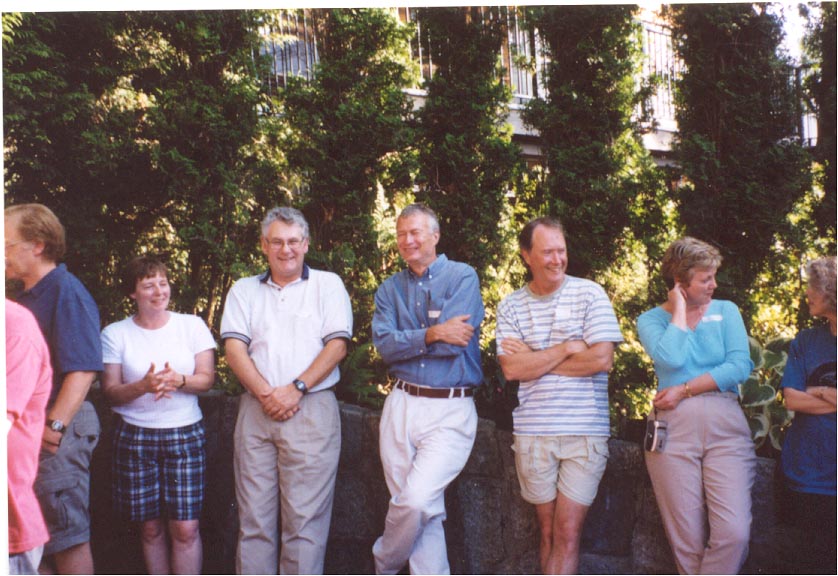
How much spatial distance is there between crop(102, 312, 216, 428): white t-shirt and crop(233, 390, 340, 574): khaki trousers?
0.33 metres

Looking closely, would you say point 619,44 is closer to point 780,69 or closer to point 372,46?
point 780,69

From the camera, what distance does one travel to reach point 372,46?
4641 mm

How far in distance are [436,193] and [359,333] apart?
1015 millimetres

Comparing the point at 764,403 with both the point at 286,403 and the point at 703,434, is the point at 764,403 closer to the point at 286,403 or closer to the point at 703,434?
the point at 703,434

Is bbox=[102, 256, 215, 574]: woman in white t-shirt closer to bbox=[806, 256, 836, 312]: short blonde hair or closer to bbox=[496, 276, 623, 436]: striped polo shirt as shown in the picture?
bbox=[496, 276, 623, 436]: striped polo shirt

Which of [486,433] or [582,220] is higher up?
[582,220]

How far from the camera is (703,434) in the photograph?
3059 mm

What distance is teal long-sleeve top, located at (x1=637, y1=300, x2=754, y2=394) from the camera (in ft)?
10.0

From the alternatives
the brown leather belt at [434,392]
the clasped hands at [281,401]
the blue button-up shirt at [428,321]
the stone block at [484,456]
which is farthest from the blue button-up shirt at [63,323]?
the stone block at [484,456]

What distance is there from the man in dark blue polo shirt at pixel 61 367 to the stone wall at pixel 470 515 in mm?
690

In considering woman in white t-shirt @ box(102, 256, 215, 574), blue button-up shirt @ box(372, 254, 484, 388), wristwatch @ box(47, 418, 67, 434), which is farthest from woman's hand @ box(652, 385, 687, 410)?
wristwatch @ box(47, 418, 67, 434)

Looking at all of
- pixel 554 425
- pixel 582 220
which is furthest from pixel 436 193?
pixel 554 425

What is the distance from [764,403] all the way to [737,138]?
4.73 ft

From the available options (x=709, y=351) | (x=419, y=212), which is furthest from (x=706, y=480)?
(x=419, y=212)
